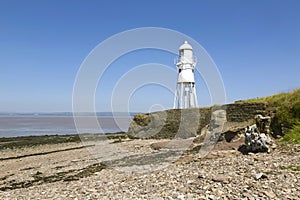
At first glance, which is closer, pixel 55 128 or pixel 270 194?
pixel 270 194

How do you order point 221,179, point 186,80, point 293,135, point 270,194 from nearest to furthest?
1. point 270,194
2. point 221,179
3. point 293,135
4. point 186,80

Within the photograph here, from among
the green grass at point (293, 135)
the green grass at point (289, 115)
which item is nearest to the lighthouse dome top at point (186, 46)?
the green grass at point (289, 115)

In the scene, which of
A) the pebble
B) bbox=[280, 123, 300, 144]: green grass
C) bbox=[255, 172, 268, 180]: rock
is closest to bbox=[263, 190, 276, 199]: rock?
the pebble

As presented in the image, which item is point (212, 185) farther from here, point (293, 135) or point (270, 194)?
point (293, 135)

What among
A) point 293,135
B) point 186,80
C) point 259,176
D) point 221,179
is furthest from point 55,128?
point 259,176

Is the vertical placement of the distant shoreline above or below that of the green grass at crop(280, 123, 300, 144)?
below

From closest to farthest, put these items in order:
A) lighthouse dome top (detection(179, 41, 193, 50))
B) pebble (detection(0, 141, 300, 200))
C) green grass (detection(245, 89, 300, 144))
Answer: pebble (detection(0, 141, 300, 200)), green grass (detection(245, 89, 300, 144)), lighthouse dome top (detection(179, 41, 193, 50))

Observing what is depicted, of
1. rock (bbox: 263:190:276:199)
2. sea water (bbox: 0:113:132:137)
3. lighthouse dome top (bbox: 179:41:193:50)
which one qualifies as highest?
lighthouse dome top (bbox: 179:41:193:50)

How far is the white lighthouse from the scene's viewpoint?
32750 mm

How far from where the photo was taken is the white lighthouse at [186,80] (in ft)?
107

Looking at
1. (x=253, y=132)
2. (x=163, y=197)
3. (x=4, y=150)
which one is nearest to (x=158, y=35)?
(x=253, y=132)

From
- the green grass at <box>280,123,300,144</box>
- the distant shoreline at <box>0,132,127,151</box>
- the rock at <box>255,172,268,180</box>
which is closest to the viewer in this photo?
the rock at <box>255,172,268,180</box>

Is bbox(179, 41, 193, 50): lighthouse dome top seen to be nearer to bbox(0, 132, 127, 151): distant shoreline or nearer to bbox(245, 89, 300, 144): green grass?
bbox(0, 132, 127, 151): distant shoreline

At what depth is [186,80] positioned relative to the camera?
33125mm
